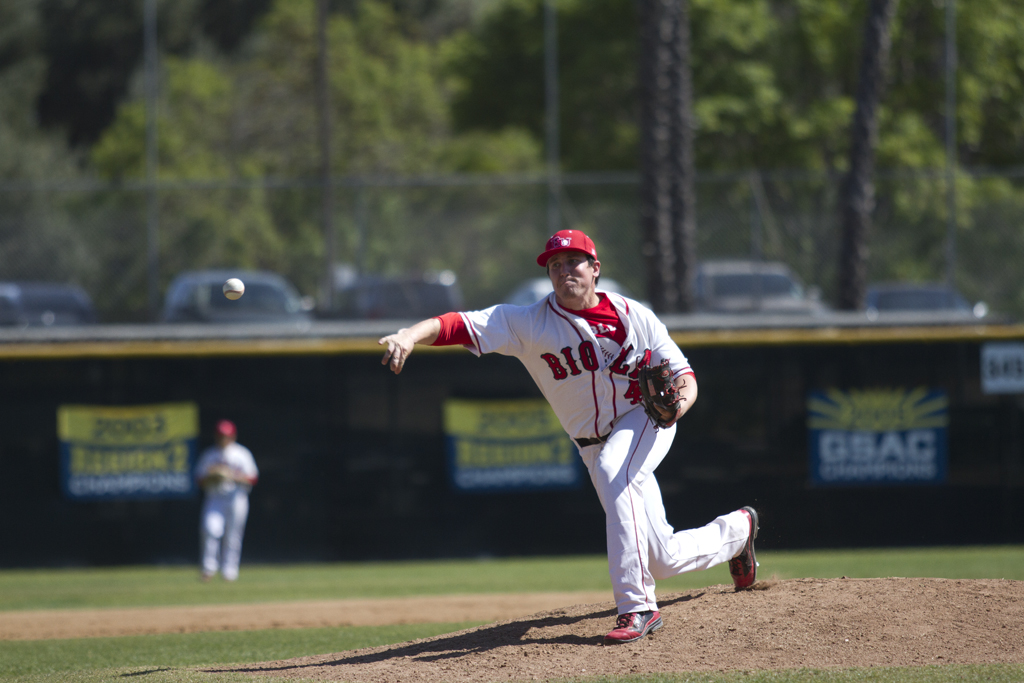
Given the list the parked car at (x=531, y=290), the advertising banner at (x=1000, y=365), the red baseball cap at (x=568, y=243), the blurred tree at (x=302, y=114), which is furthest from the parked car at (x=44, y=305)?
the blurred tree at (x=302, y=114)

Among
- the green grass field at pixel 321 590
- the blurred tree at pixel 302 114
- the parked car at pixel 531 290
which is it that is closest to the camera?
the green grass field at pixel 321 590

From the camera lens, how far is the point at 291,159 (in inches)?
1357

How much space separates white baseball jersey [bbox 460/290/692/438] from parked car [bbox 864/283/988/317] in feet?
32.8

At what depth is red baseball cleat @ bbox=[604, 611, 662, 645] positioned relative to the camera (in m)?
4.93

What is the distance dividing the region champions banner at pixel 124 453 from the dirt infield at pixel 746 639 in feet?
22.7

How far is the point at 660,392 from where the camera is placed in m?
5.00

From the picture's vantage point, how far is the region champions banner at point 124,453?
11844 millimetres

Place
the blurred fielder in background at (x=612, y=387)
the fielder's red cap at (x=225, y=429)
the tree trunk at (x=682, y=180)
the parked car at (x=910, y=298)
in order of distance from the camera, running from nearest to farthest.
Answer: the blurred fielder in background at (x=612, y=387) → the fielder's red cap at (x=225, y=429) → the tree trunk at (x=682, y=180) → the parked car at (x=910, y=298)

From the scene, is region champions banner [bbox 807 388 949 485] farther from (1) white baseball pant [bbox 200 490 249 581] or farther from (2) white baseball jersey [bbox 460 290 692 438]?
(2) white baseball jersey [bbox 460 290 692 438]

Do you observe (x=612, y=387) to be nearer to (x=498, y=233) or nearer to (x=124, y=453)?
(x=124, y=453)

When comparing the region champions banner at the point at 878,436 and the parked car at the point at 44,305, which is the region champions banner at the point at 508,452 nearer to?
the region champions banner at the point at 878,436

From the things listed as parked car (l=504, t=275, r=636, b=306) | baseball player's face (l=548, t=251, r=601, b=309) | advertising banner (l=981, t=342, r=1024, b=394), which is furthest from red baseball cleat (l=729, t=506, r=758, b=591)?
parked car (l=504, t=275, r=636, b=306)

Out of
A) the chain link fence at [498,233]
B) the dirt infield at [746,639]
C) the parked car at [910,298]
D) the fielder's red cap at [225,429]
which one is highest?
the chain link fence at [498,233]

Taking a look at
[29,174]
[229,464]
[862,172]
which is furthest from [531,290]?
[29,174]
